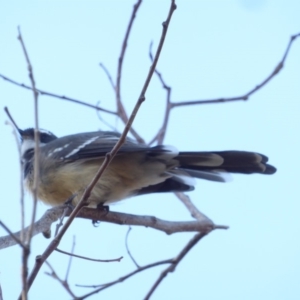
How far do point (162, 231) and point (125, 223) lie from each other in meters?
0.31

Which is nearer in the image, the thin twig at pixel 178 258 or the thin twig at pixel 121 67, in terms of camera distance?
the thin twig at pixel 178 258

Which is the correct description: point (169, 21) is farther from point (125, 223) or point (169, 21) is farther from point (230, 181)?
point (230, 181)

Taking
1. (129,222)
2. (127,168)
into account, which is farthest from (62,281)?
(127,168)

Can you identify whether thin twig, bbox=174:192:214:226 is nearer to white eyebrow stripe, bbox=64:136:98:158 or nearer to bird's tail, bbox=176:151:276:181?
bird's tail, bbox=176:151:276:181

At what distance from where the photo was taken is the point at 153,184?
524 centimetres

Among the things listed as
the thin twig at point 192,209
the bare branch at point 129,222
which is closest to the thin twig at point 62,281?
the bare branch at point 129,222

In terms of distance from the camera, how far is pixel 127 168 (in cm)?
508

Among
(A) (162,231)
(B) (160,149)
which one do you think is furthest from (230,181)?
(A) (162,231)

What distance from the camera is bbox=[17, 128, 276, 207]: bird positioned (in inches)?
193

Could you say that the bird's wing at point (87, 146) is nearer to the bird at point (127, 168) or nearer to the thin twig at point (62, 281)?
the bird at point (127, 168)

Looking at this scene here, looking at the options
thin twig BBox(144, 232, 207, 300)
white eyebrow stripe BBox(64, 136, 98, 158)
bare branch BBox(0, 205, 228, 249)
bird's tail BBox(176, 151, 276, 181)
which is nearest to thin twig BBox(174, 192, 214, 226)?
bare branch BBox(0, 205, 228, 249)

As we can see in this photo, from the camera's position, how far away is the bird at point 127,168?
491cm

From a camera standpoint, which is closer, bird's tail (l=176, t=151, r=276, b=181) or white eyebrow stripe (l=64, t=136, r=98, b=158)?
bird's tail (l=176, t=151, r=276, b=181)

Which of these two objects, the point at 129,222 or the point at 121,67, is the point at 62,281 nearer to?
the point at 129,222
